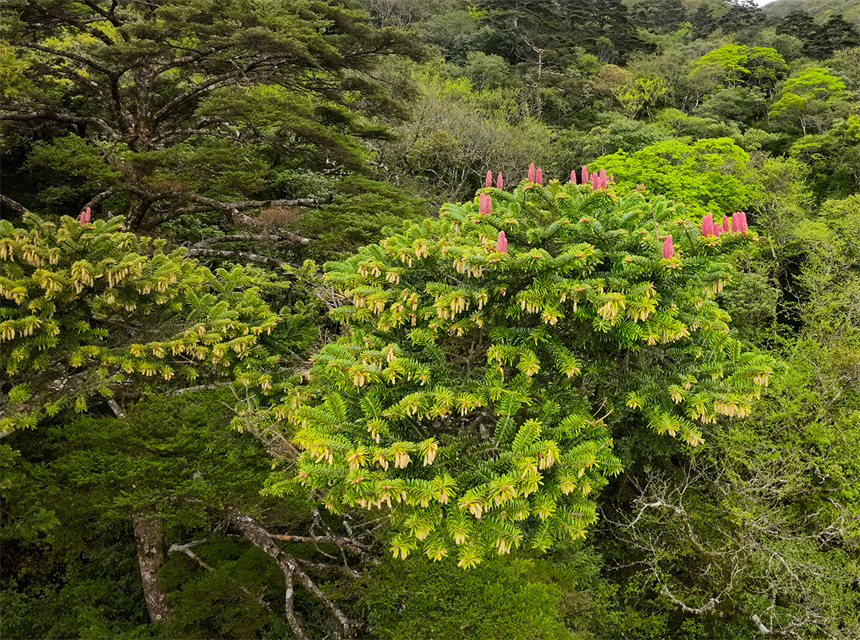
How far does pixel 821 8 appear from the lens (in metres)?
40.4

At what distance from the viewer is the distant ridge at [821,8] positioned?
98.9 feet

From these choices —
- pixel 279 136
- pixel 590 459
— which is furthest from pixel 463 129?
pixel 590 459

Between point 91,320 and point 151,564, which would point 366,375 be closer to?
point 91,320

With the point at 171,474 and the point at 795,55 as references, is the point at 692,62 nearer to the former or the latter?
the point at 795,55

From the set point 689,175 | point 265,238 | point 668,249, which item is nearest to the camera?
point 668,249

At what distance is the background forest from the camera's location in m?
3.18

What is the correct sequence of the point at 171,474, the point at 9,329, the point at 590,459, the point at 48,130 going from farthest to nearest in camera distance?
the point at 48,130
the point at 171,474
the point at 9,329
the point at 590,459

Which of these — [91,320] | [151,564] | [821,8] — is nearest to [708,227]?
[91,320]

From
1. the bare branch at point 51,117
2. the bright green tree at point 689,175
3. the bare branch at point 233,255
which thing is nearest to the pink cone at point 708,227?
the bare branch at point 233,255

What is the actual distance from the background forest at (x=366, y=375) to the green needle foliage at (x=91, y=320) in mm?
32

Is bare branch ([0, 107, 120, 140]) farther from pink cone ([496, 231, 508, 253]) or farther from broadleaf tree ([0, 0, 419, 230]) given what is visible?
pink cone ([496, 231, 508, 253])

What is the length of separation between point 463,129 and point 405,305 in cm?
1575

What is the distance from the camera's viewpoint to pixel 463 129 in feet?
58.1

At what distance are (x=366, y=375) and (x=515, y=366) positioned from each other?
1091mm
